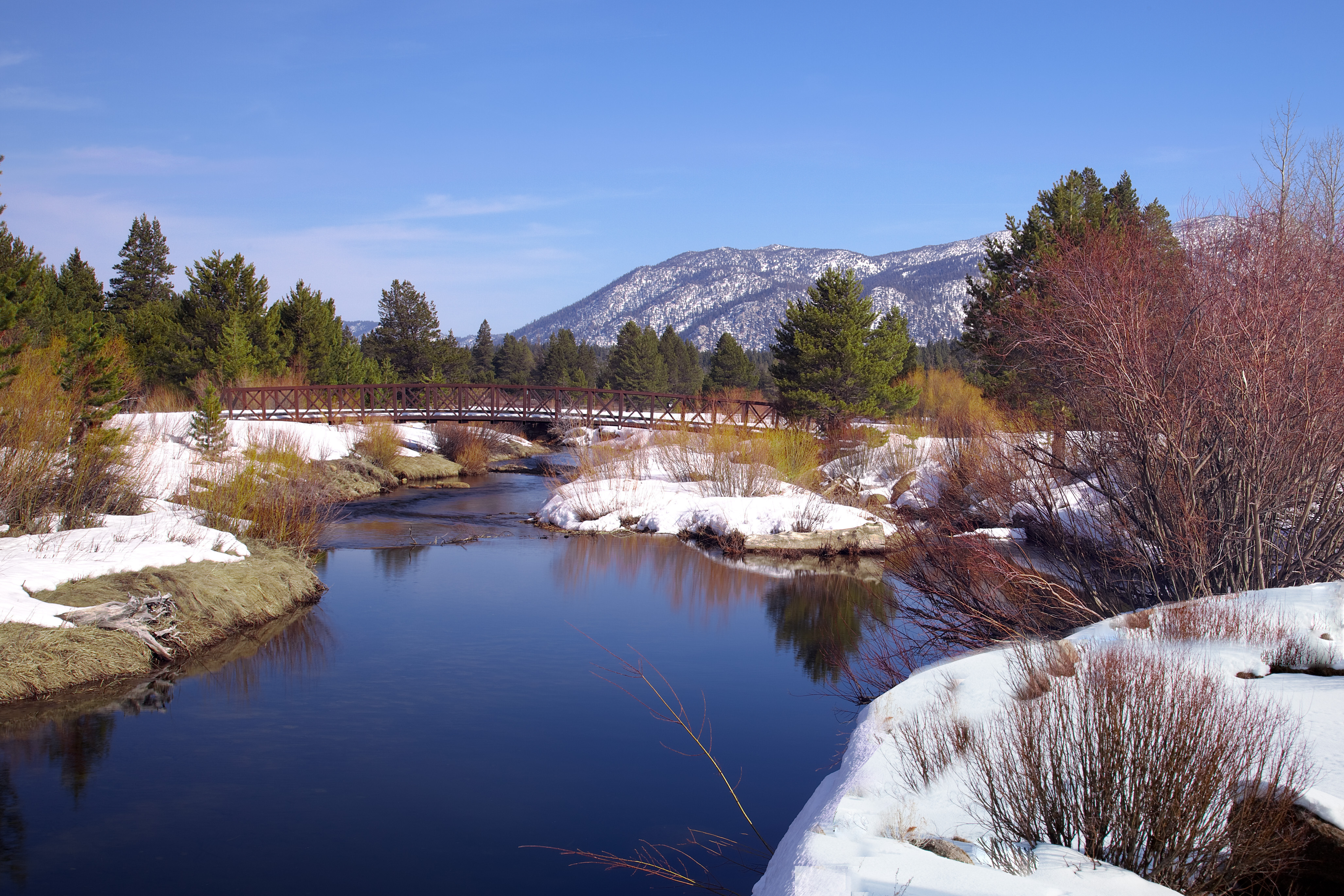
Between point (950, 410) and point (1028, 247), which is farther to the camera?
point (950, 410)

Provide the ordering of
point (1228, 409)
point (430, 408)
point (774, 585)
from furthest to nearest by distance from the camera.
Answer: point (430, 408)
point (774, 585)
point (1228, 409)

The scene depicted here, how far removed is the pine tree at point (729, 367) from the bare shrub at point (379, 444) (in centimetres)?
3696

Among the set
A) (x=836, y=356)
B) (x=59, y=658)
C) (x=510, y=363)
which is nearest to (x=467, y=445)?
(x=836, y=356)

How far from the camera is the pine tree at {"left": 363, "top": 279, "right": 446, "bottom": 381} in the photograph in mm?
64812

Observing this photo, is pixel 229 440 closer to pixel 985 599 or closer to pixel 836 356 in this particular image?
pixel 836 356

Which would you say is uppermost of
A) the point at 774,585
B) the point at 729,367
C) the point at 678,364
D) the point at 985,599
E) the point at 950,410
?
the point at 678,364

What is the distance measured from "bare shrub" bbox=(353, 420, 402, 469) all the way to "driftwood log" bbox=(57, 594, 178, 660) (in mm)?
23607

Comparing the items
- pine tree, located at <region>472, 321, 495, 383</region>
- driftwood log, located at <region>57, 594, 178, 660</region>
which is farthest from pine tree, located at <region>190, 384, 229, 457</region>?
pine tree, located at <region>472, 321, 495, 383</region>

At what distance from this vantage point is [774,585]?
18.4 metres

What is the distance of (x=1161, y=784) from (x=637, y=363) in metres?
70.4

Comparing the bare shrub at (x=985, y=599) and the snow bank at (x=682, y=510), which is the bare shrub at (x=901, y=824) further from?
the snow bank at (x=682, y=510)

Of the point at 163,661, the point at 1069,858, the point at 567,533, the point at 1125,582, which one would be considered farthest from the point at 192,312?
the point at 1069,858

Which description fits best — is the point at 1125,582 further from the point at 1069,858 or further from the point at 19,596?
the point at 19,596

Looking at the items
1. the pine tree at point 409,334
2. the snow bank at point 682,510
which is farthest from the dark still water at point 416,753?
the pine tree at point 409,334
